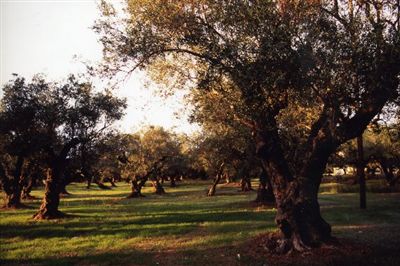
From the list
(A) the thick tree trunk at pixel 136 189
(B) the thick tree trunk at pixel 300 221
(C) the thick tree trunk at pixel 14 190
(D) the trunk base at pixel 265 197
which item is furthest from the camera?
(A) the thick tree trunk at pixel 136 189

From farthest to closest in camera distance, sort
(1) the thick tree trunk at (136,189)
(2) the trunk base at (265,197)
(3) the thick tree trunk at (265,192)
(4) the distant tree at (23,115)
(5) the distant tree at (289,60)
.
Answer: (1) the thick tree trunk at (136,189)
(3) the thick tree trunk at (265,192)
(2) the trunk base at (265,197)
(4) the distant tree at (23,115)
(5) the distant tree at (289,60)

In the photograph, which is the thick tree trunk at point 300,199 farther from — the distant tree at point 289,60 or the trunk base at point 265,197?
the trunk base at point 265,197

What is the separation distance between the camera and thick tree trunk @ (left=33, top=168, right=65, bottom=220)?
3553cm

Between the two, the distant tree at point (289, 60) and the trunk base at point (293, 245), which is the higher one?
the distant tree at point (289, 60)

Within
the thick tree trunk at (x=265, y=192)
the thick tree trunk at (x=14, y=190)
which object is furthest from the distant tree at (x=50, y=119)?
the thick tree trunk at (x=265, y=192)

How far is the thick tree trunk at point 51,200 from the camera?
3553 cm

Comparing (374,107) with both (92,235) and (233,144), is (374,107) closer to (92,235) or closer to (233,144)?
(92,235)

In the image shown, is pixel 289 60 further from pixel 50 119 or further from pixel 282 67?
pixel 50 119

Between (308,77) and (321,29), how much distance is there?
7.39 feet

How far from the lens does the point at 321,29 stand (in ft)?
56.3

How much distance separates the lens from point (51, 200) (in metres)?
35.8

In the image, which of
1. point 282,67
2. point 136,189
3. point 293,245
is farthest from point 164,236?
point 136,189

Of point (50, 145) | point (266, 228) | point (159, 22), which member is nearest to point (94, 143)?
point (50, 145)

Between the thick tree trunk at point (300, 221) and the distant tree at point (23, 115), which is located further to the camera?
the distant tree at point (23, 115)
